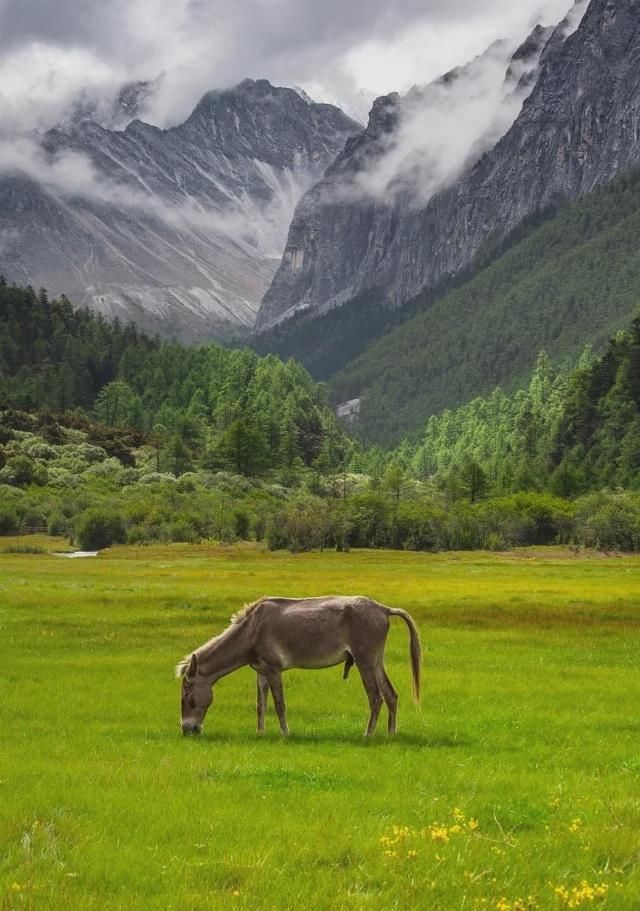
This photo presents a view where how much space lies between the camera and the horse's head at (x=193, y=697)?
18.7 metres

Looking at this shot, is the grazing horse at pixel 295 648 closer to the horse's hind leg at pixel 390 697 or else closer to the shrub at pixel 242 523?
the horse's hind leg at pixel 390 697

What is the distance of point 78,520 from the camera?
13312cm

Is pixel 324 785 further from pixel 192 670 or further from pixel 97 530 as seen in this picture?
pixel 97 530

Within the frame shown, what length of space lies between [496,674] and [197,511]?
121179 mm

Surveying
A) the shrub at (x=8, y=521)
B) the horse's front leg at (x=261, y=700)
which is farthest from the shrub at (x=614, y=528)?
the horse's front leg at (x=261, y=700)

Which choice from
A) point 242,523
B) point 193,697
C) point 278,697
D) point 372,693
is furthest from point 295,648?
point 242,523

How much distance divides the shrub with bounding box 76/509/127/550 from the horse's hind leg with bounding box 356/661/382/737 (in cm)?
11733

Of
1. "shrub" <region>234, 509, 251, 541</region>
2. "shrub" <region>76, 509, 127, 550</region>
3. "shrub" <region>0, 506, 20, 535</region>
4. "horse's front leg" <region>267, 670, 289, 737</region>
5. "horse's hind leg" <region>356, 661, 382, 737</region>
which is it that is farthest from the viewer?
"shrub" <region>234, 509, 251, 541</region>

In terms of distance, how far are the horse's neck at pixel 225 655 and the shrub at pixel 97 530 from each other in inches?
4555

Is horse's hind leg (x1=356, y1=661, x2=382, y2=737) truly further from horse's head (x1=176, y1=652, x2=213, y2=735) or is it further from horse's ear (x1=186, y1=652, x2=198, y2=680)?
horse's ear (x1=186, y1=652, x2=198, y2=680)

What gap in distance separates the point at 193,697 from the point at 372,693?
3970mm

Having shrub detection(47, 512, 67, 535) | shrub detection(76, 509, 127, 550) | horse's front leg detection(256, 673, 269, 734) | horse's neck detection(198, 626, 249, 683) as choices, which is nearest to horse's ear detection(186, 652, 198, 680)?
horse's neck detection(198, 626, 249, 683)

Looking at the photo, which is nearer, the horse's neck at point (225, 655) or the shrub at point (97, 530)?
the horse's neck at point (225, 655)

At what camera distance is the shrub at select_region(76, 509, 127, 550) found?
130250 mm
